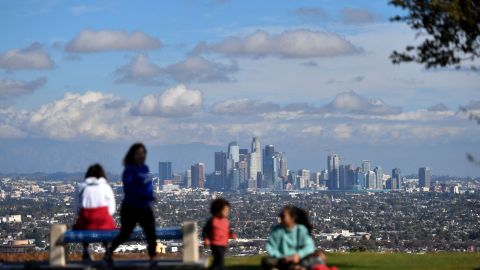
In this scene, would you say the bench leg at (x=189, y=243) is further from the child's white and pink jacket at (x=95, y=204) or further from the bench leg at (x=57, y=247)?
the bench leg at (x=57, y=247)

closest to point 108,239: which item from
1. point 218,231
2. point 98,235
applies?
point 98,235

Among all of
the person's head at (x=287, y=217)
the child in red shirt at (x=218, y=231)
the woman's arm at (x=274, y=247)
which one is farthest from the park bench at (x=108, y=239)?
the person's head at (x=287, y=217)

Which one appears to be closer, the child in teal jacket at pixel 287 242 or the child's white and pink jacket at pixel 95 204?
the child in teal jacket at pixel 287 242

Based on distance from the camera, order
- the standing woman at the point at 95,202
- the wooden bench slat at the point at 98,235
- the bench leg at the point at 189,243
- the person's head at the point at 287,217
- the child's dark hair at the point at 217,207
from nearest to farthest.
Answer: the person's head at the point at 287,217 → the child's dark hair at the point at 217,207 → the bench leg at the point at 189,243 → the wooden bench slat at the point at 98,235 → the standing woman at the point at 95,202

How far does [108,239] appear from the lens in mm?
19797

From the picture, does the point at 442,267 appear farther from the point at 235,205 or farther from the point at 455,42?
the point at 235,205

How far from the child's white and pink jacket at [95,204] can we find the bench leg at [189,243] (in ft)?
4.98

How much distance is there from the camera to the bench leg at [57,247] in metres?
19.5

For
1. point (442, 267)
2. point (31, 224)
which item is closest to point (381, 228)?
point (31, 224)

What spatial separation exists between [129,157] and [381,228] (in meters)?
124

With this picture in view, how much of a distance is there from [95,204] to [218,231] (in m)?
2.86

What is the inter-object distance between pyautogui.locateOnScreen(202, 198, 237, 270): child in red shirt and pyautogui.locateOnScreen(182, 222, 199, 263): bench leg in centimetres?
104

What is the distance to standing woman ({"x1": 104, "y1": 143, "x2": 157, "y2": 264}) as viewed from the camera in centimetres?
1848

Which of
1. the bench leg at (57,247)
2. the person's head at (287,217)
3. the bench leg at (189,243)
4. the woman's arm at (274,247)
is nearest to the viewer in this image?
the person's head at (287,217)
